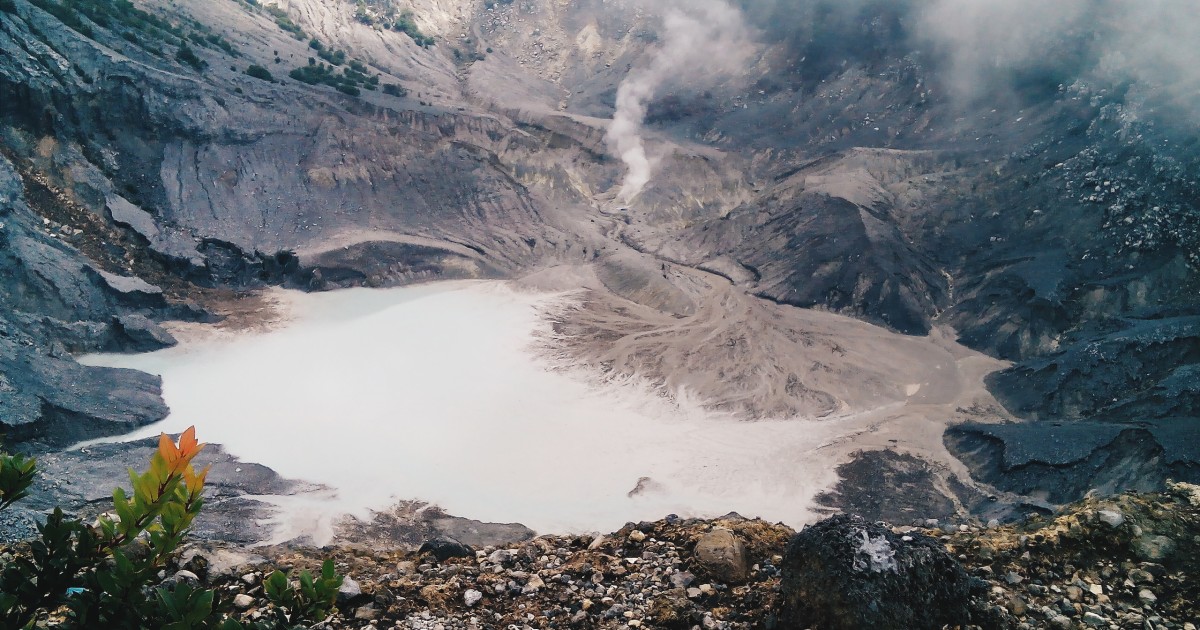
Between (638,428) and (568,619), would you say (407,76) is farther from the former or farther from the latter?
(568,619)

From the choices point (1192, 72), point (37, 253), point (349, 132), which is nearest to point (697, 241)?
point (349, 132)

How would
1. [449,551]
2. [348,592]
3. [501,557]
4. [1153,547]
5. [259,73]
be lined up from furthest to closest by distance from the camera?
[259,73] → [449,551] → [501,557] → [1153,547] → [348,592]

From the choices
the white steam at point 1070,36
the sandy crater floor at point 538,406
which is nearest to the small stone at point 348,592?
the sandy crater floor at point 538,406

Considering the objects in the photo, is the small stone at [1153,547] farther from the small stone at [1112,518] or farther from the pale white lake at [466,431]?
the pale white lake at [466,431]

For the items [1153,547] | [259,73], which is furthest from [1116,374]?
[259,73]

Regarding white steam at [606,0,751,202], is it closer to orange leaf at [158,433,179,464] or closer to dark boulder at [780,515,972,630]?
dark boulder at [780,515,972,630]

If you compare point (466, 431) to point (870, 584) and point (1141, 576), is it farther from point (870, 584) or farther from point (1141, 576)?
point (1141, 576)

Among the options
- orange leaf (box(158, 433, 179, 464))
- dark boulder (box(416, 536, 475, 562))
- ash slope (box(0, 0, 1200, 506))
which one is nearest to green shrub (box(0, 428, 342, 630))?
orange leaf (box(158, 433, 179, 464))
